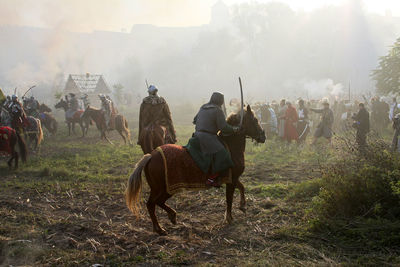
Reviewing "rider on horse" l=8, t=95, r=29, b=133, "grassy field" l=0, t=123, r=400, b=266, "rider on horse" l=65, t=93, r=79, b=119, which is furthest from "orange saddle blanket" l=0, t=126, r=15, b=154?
"rider on horse" l=65, t=93, r=79, b=119

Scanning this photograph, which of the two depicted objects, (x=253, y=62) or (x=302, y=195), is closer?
(x=302, y=195)

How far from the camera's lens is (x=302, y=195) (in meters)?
7.14

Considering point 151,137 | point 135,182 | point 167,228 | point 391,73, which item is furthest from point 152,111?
point 391,73

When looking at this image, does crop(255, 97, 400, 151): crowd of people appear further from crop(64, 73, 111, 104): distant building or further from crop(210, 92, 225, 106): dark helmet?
crop(64, 73, 111, 104): distant building

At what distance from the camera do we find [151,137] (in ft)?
27.0

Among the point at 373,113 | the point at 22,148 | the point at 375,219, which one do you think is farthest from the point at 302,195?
the point at 373,113

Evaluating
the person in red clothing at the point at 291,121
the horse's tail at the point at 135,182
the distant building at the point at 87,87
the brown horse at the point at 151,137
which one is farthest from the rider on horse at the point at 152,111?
the distant building at the point at 87,87

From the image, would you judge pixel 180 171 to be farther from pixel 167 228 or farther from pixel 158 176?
pixel 167 228

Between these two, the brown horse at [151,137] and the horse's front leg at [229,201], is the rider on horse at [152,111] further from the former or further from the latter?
the horse's front leg at [229,201]

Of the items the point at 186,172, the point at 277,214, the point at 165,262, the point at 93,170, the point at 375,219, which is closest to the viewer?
the point at 165,262

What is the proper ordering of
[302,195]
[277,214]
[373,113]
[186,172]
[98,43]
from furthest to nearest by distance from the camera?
[98,43], [373,113], [302,195], [277,214], [186,172]

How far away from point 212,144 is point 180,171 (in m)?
0.69

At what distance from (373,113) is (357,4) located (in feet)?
159

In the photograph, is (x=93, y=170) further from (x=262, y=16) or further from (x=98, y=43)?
(x=98, y=43)
